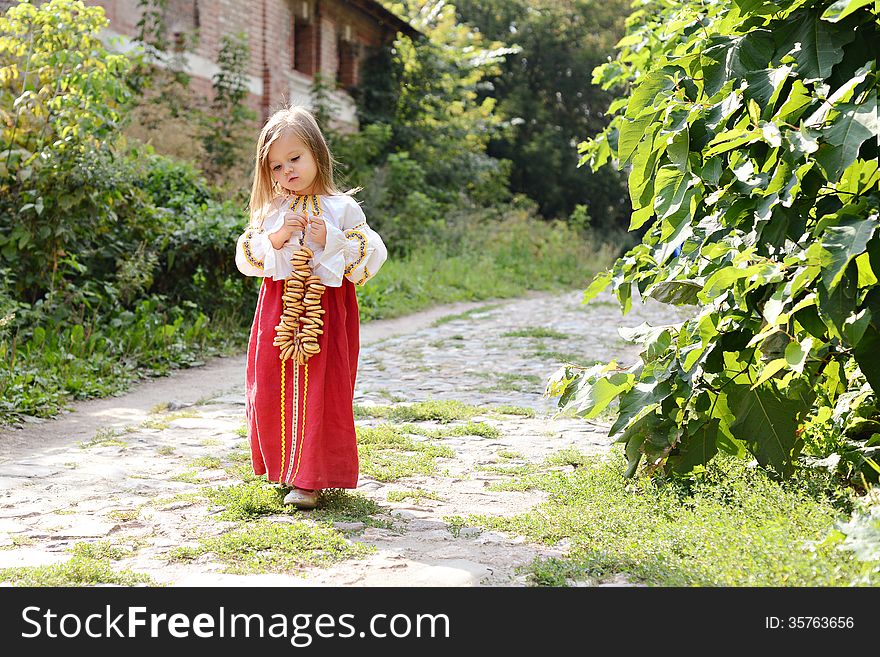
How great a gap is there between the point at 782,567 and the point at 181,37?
13.5m

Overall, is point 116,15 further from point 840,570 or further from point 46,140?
point 840,570

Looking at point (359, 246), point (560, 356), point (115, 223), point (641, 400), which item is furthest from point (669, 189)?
point (115, 223)

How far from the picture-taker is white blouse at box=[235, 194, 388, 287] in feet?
13.1

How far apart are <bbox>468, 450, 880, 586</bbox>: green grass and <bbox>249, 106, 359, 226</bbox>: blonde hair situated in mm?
1479

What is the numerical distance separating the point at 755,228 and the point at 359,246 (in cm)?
158

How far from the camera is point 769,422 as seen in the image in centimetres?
348

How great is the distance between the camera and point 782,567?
280cm

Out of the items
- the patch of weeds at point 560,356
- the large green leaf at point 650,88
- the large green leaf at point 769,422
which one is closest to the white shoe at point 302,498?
the large green leaf at point 769,422

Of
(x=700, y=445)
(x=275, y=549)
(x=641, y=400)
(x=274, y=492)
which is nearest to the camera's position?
(x=275, y=549)

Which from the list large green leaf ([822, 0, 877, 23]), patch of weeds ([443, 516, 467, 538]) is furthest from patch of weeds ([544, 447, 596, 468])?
large green leaf ([822, 0, 877, 23])

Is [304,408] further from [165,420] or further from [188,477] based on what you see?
[165,420]

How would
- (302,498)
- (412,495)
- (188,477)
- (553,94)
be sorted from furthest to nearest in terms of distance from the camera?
(553,94) < (188,477) < (412,495) < (302,498)

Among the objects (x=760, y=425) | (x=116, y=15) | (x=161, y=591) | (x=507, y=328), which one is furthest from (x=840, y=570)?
(x=116, y=15)

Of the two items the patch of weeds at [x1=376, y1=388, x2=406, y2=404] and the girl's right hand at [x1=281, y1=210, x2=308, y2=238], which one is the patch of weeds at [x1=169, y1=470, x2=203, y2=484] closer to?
the girl's right hand at [x1=281, y1=210, x2=308, y2=238]
